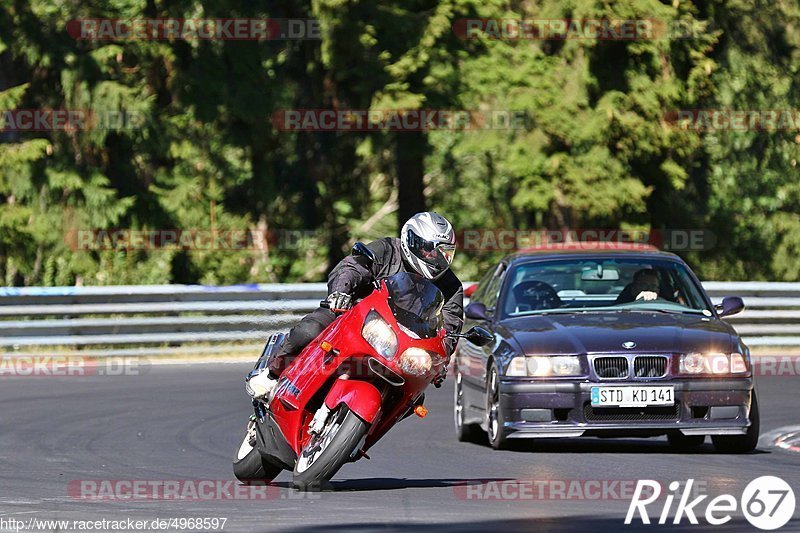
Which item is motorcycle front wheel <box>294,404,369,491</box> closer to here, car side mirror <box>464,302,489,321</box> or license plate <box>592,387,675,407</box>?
license plate <box>592,387,675,407</box>

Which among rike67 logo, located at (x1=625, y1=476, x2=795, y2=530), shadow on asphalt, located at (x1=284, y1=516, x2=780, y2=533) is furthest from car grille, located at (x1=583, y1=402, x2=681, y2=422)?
shadow on asphalt, located at (x1=284, y1=516, x2=780, y2=533)

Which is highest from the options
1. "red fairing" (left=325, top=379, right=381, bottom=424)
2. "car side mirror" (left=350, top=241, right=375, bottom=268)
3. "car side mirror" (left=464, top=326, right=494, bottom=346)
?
"car side mirror" (left=350, top=241, right=375, bottom=268)

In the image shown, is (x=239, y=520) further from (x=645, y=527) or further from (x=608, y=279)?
(x=608, y=279)

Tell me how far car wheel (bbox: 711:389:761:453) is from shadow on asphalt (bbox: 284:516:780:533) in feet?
13.2

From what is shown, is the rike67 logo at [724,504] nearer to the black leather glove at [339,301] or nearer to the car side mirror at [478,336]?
the car side mirror at [478,336]

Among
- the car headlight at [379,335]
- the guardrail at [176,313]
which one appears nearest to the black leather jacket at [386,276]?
the car headlight at [379,335]

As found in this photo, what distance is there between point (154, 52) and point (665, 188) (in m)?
10.2

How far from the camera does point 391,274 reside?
9.35 meters

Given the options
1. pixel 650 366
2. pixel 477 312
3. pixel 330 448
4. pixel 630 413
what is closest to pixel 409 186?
pixel 477 312

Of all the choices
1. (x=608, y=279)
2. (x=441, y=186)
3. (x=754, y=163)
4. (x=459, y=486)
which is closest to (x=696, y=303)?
(x=608, y=279)

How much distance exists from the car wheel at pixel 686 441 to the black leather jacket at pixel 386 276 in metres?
4.20

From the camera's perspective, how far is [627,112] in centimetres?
3241

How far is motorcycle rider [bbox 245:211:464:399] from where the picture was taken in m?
9.00

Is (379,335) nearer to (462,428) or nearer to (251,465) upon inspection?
(251,465)
